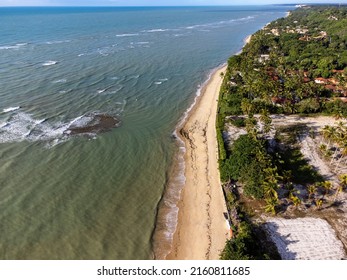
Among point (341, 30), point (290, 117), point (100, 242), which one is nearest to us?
point (100, 242)

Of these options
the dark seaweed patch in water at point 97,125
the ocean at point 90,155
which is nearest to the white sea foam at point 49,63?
the ocean at point 90,155

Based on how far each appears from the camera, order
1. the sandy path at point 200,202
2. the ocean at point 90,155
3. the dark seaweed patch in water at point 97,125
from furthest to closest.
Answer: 1. the dark seaweed patch in water at point 97,125
2. the ocean at point 90,155
3. the sandy path at point 200,202

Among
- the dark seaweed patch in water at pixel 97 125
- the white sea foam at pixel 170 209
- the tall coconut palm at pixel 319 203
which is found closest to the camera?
the white sea foam at pixel 170 209

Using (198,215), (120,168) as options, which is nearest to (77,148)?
(120,168)

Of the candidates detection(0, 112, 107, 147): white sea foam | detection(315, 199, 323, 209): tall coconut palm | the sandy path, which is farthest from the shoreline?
detection(0, 112, 107, 147): white sea foam

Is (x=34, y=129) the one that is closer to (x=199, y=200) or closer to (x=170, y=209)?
(x=170, y=209)

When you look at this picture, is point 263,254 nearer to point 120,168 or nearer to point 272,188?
point 272,188

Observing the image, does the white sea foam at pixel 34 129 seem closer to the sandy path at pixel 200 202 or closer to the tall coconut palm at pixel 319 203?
the sandy path at pixel 200 202

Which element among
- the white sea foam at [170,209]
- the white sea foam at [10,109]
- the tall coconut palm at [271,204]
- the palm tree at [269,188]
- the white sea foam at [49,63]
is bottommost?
the white sea foam at [170,209]
